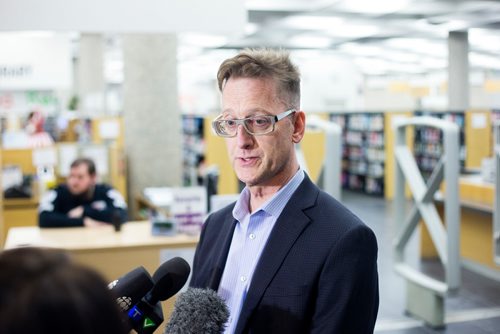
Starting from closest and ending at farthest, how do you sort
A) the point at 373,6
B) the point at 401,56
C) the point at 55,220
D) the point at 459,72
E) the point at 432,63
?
the point at 55,220 → the point at 373,6 → the point at 459,72 → the point at 401,56 → the point at 432,63

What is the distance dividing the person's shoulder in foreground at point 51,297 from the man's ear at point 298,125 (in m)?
0.99

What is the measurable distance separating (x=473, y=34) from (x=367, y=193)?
614 cm

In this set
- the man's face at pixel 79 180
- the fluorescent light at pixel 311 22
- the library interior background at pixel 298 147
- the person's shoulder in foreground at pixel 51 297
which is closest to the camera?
the person's shoulder in foreground at pixel 51 297

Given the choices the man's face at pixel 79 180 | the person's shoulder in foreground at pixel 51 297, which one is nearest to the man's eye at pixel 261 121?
the person's shoulder in foreground at pixel 51 297

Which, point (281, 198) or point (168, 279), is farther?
point (281, 198)

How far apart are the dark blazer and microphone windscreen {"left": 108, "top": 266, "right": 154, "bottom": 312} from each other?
30cm

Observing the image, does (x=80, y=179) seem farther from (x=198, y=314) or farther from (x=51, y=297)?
(x=51, y=297)

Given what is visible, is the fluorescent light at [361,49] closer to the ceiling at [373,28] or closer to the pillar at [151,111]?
the ceiling at [373,28]

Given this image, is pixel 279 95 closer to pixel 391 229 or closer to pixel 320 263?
pixel 320 263

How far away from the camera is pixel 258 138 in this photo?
1439 millimetres

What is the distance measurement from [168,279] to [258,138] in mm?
394

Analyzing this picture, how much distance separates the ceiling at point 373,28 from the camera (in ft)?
42.8

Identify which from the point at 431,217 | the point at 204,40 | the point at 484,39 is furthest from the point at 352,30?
the point at 431,217

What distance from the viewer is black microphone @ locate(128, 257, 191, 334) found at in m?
1.11
